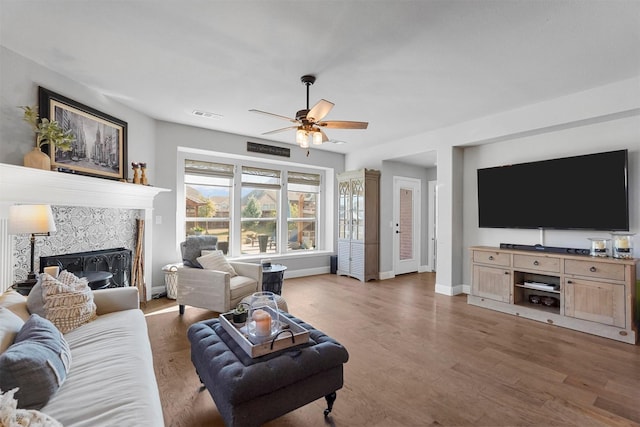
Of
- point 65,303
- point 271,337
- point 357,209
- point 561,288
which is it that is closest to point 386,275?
point 357,209

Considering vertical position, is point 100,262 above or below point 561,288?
above

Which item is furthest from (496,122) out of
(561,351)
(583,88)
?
(561,351)

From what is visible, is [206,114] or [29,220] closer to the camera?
[29,220]

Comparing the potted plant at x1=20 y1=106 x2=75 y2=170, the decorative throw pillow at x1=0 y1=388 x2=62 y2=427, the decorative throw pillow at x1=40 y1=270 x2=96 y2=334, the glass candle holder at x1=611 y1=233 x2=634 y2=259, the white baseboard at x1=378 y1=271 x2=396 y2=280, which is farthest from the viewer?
the white baseboard at x1=378 y1=271 x2=396 y2=280

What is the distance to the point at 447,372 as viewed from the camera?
7.59 ft

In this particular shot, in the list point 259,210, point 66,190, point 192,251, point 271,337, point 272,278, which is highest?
point 66,190

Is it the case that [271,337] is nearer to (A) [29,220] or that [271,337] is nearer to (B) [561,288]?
(A) [29,220]

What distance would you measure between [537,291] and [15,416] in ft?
15.6

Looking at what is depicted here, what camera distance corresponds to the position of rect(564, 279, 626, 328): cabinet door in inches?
114

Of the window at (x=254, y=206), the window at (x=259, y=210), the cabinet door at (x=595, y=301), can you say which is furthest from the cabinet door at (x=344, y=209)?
the cabinet door at (x=595, y=301)

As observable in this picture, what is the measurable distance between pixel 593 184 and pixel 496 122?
1.33 metres

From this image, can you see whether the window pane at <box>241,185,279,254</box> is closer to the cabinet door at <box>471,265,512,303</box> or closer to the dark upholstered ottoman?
the cabinet door at <box>471,265,512,303</box>

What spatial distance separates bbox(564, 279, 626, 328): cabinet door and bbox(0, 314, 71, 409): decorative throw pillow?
172 inches

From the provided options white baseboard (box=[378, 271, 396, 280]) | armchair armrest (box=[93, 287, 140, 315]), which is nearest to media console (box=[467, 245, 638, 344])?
white baseboard (box=[378, 271, 396, 280])
